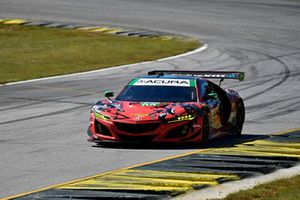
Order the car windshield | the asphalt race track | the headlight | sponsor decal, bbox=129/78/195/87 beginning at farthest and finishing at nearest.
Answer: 1. sponsor decal, bbox=129/78/195/87
2. the car windshield
3. the headlight
4. the asphalt race track

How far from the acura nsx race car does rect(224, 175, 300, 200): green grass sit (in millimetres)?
3721

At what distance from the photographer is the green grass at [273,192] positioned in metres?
11.8

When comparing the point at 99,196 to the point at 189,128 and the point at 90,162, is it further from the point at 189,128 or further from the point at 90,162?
the point at 189,128

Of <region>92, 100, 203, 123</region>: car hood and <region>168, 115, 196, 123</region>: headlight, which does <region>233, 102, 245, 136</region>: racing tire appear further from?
<region>168, 115, 196, 123</region>: headlight

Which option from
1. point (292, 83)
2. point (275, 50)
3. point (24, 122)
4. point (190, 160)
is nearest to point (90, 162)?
point (190, 160)

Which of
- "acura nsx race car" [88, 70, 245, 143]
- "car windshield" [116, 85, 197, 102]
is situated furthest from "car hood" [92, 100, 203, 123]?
"car windshield" [116, 85, 197, 102]

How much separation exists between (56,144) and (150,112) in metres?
1.72

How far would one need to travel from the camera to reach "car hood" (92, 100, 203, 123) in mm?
16547

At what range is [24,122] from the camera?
20188 mm

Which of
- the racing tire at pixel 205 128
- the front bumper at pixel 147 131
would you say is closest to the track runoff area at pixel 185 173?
the racing tire at pixel 205 128

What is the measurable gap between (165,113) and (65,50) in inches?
831

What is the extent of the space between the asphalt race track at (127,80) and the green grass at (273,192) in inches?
105

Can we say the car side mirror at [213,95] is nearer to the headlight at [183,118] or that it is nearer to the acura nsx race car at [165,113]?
the acura nsx race car at [165,113]

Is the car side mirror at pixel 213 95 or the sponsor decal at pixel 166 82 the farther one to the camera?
the sponsor decal at pixel 166 82
